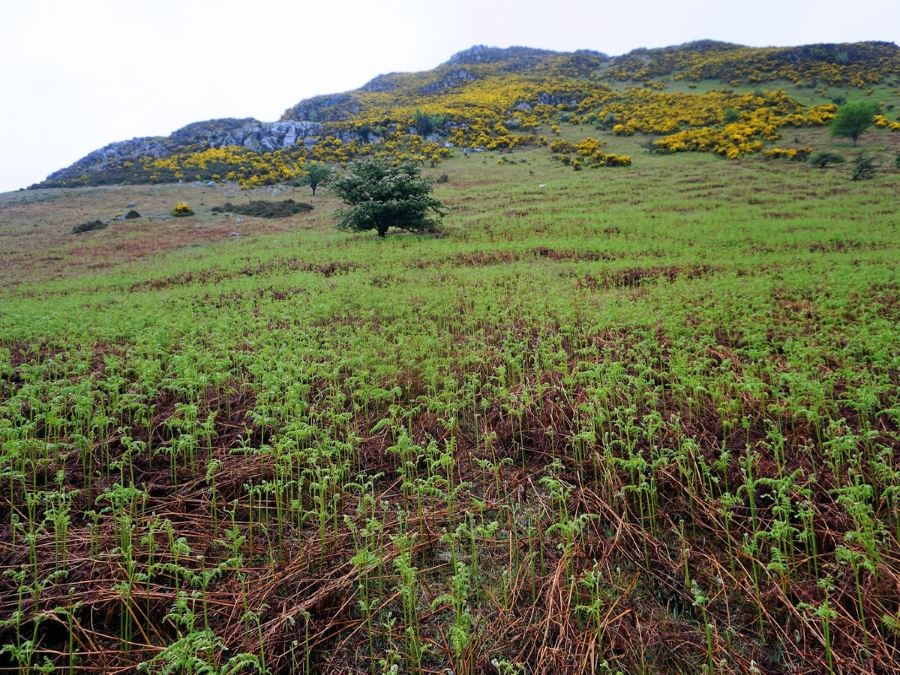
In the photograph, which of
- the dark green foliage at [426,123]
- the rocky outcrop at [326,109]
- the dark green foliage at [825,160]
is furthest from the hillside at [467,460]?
the rocky outcrop at [326,109]

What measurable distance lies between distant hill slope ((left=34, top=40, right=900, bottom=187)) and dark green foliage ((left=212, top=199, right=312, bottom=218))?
13788mm

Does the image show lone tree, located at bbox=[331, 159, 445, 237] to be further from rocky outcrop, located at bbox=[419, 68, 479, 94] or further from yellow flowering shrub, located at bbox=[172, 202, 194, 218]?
rocky outcrop, located at bbox=[419, 68, 479, 94]

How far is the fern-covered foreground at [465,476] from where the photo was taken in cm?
323

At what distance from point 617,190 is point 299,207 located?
24055mm

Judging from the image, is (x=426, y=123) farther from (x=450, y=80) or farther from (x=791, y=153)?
(x=450, y=80)

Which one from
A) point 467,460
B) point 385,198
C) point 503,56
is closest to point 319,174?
point 385,198

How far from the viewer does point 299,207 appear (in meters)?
35.8

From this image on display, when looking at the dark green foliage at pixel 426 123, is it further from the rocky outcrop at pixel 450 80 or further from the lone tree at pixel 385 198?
the lone tree at pixel 385 198

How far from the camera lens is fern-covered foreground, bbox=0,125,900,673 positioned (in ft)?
10.6

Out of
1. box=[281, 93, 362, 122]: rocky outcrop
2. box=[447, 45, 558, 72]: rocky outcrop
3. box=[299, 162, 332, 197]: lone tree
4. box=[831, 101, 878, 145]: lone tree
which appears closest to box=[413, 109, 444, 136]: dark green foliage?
box=[281, 93, 362, 122]: rocky outcrop

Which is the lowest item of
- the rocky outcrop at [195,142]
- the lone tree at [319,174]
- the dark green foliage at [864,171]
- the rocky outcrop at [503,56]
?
the dark green foliage at [864,171]

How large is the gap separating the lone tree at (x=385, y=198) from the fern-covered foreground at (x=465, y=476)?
387 inches

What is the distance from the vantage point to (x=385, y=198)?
22.0 metres

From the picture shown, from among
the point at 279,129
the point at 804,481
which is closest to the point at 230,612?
the point at 804,481
